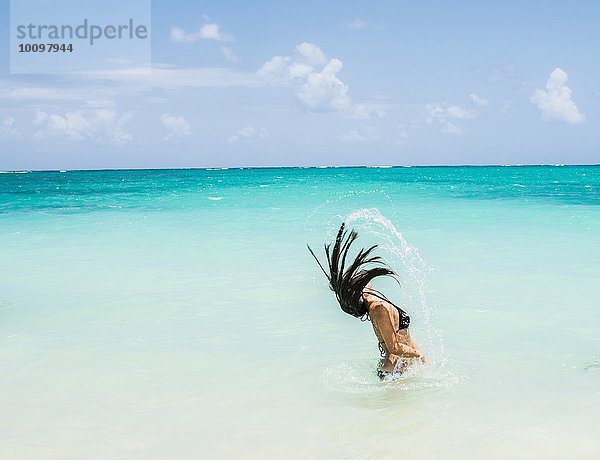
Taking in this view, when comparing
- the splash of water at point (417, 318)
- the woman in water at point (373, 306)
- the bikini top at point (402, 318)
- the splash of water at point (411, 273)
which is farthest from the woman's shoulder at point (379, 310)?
the splash of water at point (411, 273)

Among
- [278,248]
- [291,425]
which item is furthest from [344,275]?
[278,248]

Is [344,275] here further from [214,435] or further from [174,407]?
[174,407]

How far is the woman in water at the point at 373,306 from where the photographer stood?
16.7 feet

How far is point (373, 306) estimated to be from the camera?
17.7 ft

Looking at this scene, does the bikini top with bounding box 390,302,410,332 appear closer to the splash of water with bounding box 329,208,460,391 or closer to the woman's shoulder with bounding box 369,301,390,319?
the woman's shoulder with bounding box 369,301,390,319

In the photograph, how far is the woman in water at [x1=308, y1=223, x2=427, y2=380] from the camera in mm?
5086

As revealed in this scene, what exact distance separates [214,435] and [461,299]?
19.2 ft

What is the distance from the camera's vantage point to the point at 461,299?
10422 millimetres

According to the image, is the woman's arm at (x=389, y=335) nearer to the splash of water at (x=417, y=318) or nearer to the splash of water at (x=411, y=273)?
the splash of water at (x=417, y=318)

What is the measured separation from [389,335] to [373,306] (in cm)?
44

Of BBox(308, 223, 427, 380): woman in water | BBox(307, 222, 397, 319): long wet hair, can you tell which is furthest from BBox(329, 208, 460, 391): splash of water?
BBox(307, 222, 397, 319): long wet hair

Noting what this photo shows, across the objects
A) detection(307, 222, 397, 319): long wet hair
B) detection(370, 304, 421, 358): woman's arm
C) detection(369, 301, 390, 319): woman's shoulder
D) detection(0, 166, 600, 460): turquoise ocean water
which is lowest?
detection(0, 166, 600, 460): turquoise ocean water

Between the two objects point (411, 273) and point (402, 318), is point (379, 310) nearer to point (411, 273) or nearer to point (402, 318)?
point (402, 318)

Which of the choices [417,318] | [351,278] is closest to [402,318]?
[351,278]
